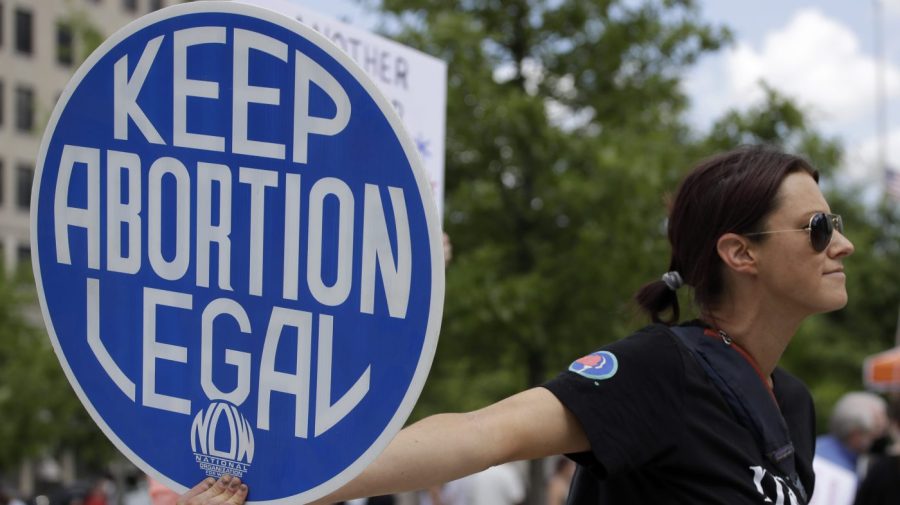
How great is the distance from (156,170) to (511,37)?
13608mm

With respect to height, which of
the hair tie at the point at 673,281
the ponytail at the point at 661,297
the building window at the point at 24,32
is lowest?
the ponytail at the point at 661,297

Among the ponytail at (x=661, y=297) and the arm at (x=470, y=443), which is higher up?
the ponytail at (x=661, y=297)

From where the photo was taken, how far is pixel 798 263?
7.72 feet

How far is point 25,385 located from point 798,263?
35.3 m

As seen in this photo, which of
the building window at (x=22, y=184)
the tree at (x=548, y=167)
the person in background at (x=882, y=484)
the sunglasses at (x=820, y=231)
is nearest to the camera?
the sunglasses at (x=820, y=231)

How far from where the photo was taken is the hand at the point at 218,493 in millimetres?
1661

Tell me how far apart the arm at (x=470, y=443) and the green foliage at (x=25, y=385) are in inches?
1335

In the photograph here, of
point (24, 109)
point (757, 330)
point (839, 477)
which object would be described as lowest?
point (839, 477)

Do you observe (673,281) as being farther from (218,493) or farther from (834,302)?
(218,493)

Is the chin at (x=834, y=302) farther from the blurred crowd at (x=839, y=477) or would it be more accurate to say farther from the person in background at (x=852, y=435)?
the person in background at (x=852, y=435)

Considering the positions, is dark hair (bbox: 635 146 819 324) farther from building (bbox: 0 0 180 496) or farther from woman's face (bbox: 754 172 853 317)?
building (bbox: 0 0 180 496)

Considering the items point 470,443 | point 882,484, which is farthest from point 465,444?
point 882,484

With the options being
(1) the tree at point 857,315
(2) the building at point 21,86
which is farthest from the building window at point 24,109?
(1) the tree at point 857,315

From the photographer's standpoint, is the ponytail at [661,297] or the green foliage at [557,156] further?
the green foliage at [557,156]
